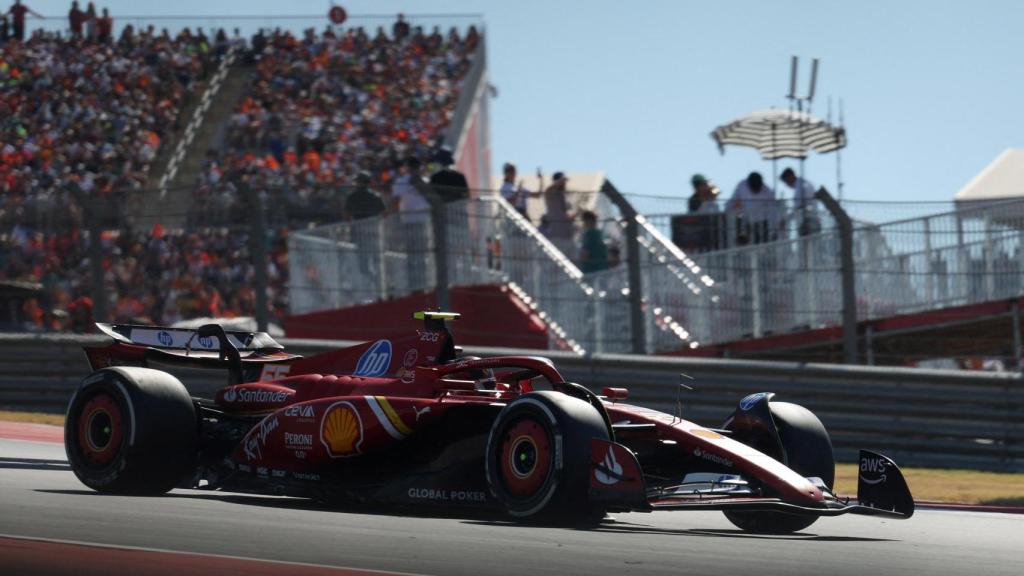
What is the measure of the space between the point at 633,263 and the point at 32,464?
5.40 metres

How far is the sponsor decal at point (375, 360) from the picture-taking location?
8.62m

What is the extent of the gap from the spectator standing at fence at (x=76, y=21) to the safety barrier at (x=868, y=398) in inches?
861

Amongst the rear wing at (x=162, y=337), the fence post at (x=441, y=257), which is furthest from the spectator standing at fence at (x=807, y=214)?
the rear wing at (x=162, y=337)

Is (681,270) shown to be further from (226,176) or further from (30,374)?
(226,176)

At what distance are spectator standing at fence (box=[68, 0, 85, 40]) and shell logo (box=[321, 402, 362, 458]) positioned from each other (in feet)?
88.6

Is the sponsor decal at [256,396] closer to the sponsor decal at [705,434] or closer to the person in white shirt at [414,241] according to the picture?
the sponsor decal at [705,434]

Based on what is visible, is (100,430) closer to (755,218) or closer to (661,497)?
(661,497)

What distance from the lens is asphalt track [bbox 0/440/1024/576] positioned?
6.03m

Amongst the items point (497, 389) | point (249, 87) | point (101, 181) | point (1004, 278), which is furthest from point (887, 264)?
point (249, 87)

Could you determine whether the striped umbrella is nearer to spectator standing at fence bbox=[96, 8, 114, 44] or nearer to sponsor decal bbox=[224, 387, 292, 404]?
sponsor decal bbox=[224, 387, 292, 404]

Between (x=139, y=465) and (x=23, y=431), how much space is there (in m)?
5.92

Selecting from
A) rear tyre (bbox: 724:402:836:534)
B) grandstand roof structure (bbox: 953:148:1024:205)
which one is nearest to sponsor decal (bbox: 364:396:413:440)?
rear tyre (bbox: 724:402:836:534)

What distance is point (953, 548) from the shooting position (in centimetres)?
731

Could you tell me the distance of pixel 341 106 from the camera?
30.9 meters
